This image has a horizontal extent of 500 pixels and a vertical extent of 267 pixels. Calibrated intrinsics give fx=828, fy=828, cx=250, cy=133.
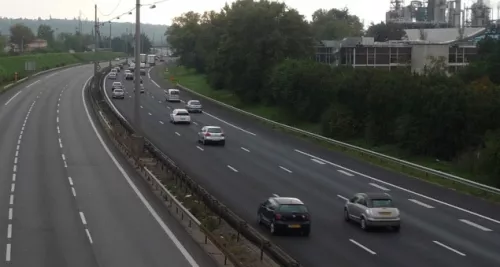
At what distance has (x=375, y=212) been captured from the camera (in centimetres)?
2562

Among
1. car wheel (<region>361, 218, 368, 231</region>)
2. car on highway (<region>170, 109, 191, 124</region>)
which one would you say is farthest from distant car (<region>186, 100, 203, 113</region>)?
car wheel (<region>361, 218, 368, 231</region>)

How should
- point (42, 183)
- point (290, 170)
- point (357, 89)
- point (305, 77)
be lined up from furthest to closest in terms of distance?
point (305, 77) → point (357, 89) → point (290, 170) → point (42, 183)

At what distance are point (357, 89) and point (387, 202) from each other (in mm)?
29943

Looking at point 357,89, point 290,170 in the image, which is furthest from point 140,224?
point 357,89

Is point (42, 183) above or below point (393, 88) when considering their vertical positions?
below

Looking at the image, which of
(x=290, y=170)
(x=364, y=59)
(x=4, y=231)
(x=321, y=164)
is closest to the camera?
(x=4, y=231)

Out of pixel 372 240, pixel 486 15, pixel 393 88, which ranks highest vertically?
pixel 486 15

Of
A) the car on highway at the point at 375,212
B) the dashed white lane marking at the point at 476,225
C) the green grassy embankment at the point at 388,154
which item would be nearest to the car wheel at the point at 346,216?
the car on highway at the point at 375,212

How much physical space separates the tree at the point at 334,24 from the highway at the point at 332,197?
87.7 meters

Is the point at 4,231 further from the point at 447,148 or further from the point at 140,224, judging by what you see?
the point at 447,148

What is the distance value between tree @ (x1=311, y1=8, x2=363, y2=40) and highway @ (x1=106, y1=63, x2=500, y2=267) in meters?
87.7

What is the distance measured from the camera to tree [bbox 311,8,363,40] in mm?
155250

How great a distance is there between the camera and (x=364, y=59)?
319ft

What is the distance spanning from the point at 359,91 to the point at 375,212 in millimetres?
30375
